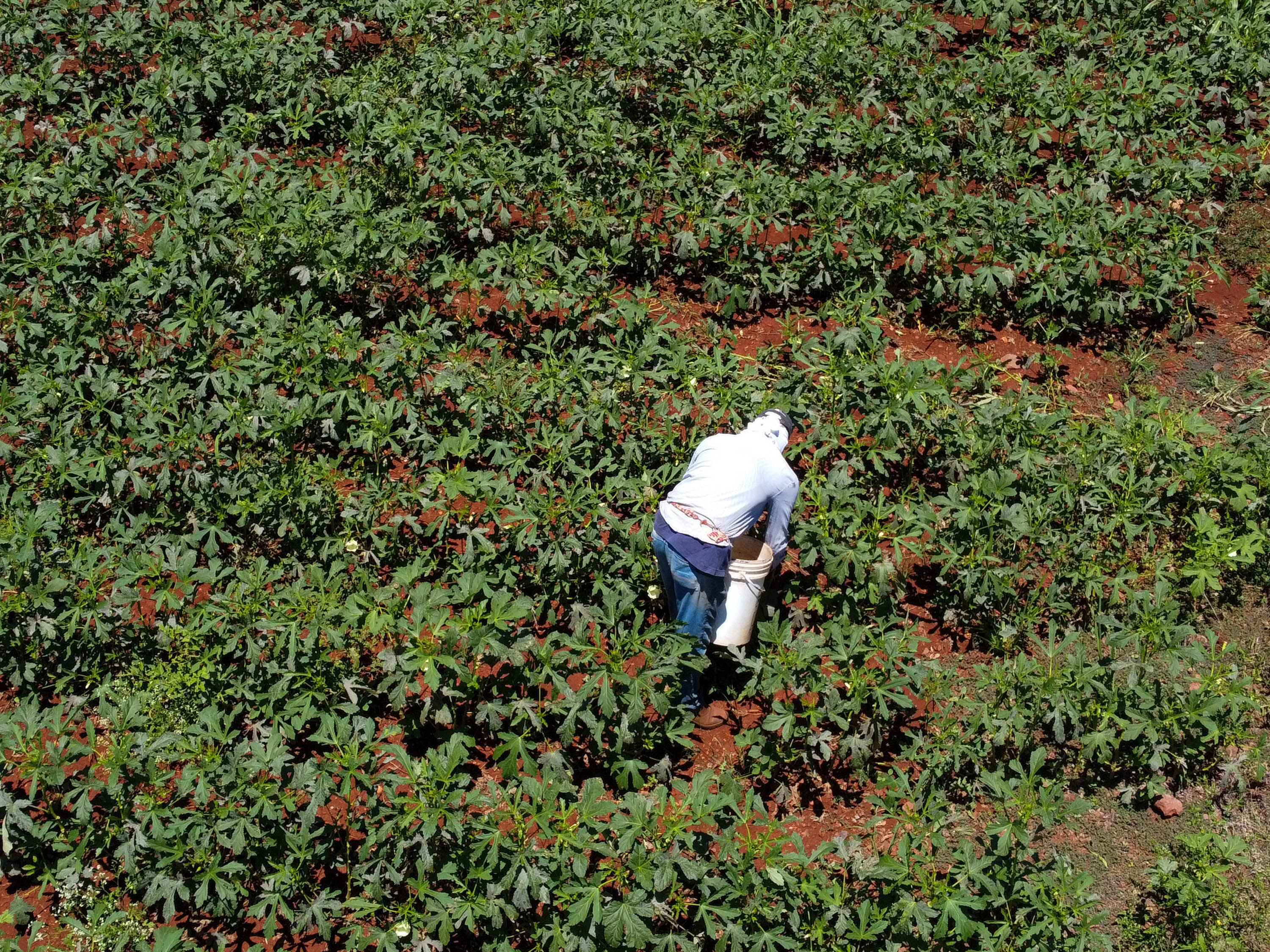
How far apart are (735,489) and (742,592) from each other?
57cm

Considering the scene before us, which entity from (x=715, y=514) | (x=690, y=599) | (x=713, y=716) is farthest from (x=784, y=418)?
(x=713, y=716)

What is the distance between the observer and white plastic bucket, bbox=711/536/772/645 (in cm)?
563

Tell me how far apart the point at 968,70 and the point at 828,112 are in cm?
114

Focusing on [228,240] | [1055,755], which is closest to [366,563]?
[228,240]

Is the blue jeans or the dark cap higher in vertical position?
the dark cap

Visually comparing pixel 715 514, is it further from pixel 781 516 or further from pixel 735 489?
pixel 781 516

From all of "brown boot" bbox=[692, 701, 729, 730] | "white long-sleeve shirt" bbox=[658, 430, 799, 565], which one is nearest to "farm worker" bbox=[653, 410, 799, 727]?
"white long-sleeve shirt" bbox=[658, 430, 799, 565]

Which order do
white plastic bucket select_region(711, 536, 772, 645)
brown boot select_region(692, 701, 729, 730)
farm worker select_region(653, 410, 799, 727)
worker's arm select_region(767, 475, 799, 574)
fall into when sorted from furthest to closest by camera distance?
brown boot select_region(692, 701, 729, 730) < white plastic bucket select_region(711, 536, 772, 645) < worker's arm select_region(767, 475, 799, 574) < farm worker select_region(653, 410, 799, 727)

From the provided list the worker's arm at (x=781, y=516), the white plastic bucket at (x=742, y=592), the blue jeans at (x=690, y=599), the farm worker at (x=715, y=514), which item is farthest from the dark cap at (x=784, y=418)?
the blue jeans at (x=690, y=599)

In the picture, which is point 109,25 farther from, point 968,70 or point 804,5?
point 968,70

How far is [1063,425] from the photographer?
21.5 ft

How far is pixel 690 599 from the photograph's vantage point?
5496 mm

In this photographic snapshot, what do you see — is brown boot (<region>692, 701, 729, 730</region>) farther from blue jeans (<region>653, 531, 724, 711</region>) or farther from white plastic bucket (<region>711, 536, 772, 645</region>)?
white plastic bucket (<region>711, 536, 772, 645</region>)

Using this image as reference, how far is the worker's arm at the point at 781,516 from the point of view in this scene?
18.1 feet
